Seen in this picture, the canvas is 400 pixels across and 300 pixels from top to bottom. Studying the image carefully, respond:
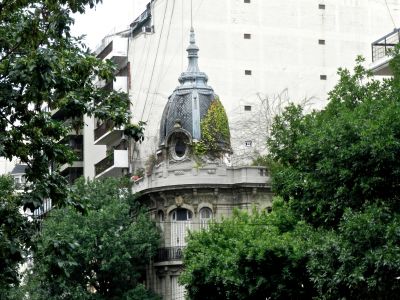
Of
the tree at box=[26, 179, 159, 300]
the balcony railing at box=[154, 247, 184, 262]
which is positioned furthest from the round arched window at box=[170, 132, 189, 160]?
the balcony railing at box=[154, 247, 184, 262]

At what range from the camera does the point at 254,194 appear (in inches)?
2516

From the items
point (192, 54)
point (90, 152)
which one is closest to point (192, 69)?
point (192, 54)

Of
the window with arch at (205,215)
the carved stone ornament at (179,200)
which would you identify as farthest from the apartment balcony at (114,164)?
the window with arch at (205,215)

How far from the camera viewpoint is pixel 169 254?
63781 millimetres

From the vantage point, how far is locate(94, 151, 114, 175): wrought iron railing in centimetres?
7312

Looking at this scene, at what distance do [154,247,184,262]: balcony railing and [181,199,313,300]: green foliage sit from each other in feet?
24.5

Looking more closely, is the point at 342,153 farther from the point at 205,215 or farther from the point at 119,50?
the point at 119,50

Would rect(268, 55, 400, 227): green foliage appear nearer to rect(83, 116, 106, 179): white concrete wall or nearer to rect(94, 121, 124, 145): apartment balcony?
rect(94, 121, 124, 145): apartment balcony

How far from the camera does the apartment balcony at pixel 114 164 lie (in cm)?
7144

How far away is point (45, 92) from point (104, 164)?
49.5 metres

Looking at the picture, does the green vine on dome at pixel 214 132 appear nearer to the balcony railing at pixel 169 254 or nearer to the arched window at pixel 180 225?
the arched window at pixel 180 225

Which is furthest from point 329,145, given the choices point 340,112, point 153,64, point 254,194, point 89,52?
point 153,64

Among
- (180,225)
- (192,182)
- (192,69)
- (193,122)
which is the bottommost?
(180,225)

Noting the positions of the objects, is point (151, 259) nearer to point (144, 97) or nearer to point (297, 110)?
point (144, 97)
